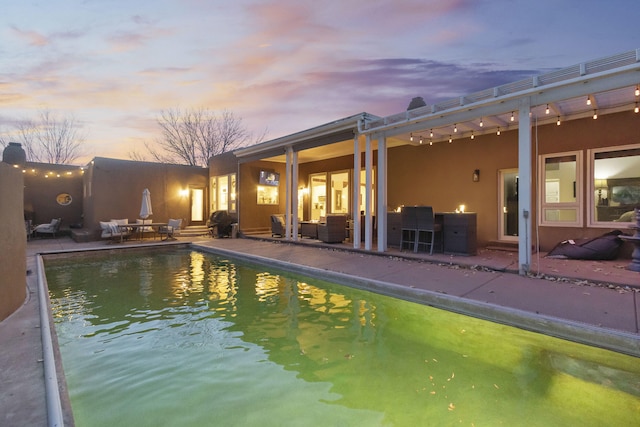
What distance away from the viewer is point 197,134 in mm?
24469

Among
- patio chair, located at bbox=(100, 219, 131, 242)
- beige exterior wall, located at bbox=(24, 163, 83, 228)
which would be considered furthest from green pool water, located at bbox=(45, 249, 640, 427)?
beige exterior wall, located at bbox=(24, 163, 83, 228)

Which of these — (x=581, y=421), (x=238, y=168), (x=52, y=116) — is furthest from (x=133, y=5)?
(x=52, y=116)

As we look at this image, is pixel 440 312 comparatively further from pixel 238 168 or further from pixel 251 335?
pixel 238 168

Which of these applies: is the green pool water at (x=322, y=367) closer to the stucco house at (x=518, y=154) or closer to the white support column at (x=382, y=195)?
the stucco house at (x=518, y=154)

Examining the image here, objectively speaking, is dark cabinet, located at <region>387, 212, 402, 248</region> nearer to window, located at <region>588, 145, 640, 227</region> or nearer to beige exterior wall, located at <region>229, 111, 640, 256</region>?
beige exterior wall, located at <region>229, 111, 640, 256</region>

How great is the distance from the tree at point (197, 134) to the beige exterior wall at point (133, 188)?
35.9ft

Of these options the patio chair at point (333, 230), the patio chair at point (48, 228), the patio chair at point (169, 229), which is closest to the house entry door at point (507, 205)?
the patio chair at point (333, 230)

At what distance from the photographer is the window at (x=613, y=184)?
20.0 ft

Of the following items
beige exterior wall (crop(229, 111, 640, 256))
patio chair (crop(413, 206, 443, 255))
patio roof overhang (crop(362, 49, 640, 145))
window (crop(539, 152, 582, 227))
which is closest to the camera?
patio roof overhang (crop(362, 49, 640, 145))

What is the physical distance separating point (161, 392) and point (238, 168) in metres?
10.7

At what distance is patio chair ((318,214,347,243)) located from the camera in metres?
9.18

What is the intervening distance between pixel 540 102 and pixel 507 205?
10.2 feet

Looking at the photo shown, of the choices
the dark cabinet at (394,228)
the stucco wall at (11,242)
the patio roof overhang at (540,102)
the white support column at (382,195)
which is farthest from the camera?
the dark cabinet at (394,228)

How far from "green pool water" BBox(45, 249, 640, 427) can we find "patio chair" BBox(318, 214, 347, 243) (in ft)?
14.5
